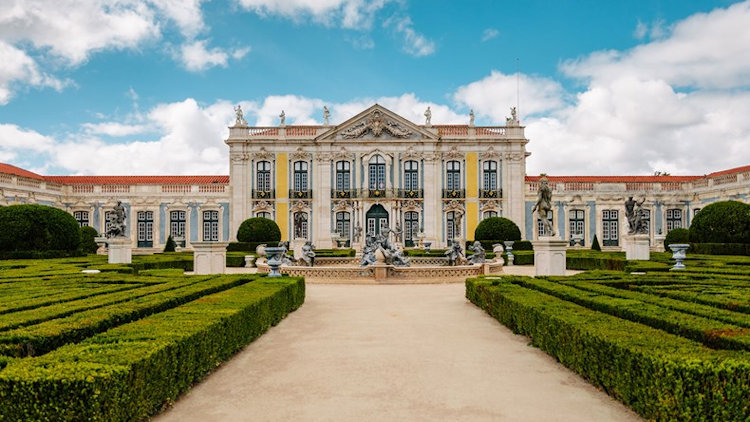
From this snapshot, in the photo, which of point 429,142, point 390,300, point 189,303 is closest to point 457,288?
point 390,300

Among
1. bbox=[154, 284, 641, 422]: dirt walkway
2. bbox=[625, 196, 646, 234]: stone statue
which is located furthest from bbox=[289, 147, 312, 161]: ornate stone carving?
bbox=[154, 284, 641, 422]: dirt walkway

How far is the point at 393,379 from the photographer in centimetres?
484

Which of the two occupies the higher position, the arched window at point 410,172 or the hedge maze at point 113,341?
the arched window at point 410,172

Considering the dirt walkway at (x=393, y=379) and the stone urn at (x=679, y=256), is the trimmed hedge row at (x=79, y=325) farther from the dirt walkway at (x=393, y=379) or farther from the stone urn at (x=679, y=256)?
the stone urn at (x=679, y=256)

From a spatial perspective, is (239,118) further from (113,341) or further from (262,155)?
(113,341)

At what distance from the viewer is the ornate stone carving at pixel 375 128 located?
105ft

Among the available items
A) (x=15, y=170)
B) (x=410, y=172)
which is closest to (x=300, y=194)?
(x=410, y=172)

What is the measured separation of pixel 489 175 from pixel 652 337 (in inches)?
1128

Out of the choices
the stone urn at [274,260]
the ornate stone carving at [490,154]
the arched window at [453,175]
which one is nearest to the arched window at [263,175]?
the arched window at [453,175]

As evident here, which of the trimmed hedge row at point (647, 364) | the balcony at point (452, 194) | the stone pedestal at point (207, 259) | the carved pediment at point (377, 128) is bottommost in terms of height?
the trimmed hedge row at point (647, 364)

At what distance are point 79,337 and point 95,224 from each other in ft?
98.8

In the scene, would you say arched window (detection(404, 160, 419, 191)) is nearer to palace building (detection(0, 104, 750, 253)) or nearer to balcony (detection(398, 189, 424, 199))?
palace building (detection(0, 104, 750, 253))

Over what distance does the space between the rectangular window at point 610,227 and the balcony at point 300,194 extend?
16.6 meters

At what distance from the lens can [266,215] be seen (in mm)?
32219
